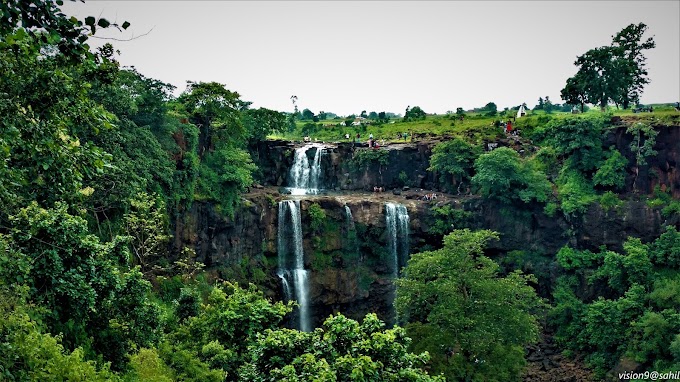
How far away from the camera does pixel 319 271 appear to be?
31.8m

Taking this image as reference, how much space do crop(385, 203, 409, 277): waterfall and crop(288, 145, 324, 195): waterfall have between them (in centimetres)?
691

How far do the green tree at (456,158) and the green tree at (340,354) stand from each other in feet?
86.9

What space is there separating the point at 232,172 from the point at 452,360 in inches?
577

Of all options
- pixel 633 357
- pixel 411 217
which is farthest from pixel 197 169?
pixel 633 357

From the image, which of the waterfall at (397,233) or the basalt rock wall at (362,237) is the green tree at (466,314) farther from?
the waterfall at (397,233)

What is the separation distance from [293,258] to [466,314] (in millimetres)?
11725

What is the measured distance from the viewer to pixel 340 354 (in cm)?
1034

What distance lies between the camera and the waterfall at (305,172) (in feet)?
125

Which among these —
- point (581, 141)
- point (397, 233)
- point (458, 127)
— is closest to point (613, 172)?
point (581, 141)

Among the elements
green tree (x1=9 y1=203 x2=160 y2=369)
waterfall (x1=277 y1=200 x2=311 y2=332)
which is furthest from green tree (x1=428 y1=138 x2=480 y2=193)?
green tree (x1=9 y1=203 x2=160 y2=369)

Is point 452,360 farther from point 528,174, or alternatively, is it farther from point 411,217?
point 528,174

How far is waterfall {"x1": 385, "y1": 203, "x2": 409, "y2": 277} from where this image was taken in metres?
33.2

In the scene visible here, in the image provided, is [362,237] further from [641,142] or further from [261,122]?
[641,142]

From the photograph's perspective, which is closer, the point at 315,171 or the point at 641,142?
the point at 641,142
